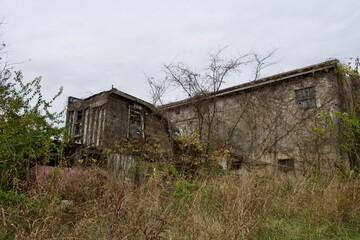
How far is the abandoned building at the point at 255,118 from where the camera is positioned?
1241 cm

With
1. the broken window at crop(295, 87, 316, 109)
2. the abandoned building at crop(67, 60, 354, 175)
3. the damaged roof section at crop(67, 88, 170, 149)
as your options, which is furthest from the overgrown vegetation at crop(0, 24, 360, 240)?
the broken window at crop(295, 87, 316, 109)

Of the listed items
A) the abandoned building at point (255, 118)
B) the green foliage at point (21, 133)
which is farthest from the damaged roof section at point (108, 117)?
the green foliage at point (21, 133)

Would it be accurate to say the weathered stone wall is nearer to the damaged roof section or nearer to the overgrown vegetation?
the damaged roof section

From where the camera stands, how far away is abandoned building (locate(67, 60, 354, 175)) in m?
12.4

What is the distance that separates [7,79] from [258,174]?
233 inches

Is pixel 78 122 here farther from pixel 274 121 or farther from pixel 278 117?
pixel 278 117

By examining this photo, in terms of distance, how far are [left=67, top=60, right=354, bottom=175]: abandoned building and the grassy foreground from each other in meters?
6.45

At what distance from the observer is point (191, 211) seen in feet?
14.1

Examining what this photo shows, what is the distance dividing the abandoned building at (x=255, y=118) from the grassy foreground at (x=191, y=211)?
6.45 metres

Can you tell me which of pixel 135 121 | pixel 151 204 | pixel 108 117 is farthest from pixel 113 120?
pixel 151 204

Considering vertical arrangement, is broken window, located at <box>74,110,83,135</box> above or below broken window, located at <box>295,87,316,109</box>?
below

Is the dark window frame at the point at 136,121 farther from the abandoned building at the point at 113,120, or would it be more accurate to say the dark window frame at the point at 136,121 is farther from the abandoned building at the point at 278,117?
the abandoned building at the point at 278,117

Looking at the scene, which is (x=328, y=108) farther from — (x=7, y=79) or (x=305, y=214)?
(x=7, y=79)

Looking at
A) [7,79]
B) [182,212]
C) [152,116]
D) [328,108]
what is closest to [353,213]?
[182,212]
